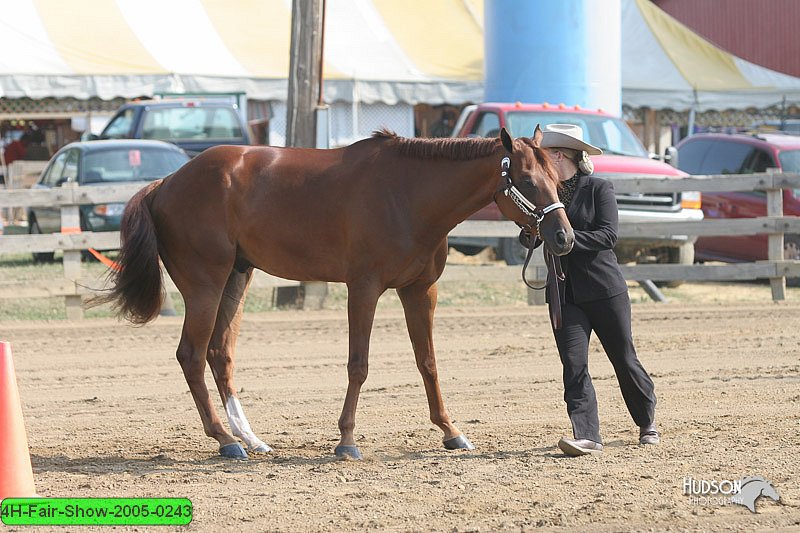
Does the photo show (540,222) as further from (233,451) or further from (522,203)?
(233,451)

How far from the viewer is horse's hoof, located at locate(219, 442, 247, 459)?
6.84 meters

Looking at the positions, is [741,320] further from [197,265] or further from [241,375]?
[197,265]

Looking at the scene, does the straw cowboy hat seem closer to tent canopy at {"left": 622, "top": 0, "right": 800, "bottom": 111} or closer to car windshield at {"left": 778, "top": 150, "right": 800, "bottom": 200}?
car windshield at {"left": 778, "top": 150, "right": 800, "bottom": 200}

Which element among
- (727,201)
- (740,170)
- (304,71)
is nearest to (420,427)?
(304,71)

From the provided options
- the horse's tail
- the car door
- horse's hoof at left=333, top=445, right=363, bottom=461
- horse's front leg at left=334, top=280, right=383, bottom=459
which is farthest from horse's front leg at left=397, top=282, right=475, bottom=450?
the car door

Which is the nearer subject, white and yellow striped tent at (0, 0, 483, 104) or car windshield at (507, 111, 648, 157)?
car windshield at (507, 111, 648, 157)

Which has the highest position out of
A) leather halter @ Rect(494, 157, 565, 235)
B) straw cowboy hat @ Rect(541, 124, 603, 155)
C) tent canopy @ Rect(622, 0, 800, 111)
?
tent canopy @ Rect(622, 0, 800, 111)

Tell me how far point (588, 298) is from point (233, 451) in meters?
2.25

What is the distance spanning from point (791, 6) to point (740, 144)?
68.8 ft

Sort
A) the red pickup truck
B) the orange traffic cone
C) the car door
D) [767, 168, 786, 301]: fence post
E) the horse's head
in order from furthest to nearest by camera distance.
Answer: the car door < the red pickup truck < [767, 168, 786, 301]: fence post < the horse's head < the orange traffic cone

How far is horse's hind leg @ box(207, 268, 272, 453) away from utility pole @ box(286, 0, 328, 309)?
683 centimetres

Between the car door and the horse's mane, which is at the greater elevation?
the horse's mane

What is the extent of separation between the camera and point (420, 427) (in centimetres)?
758

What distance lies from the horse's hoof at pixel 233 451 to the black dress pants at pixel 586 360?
1.92m
